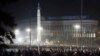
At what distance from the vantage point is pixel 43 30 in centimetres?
8112

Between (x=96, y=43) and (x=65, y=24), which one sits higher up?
(x=65, y=24)

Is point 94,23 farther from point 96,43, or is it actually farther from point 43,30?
point 43,30

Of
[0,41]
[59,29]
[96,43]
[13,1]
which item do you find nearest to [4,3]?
[13,1]

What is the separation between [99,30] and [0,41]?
76.6 metres

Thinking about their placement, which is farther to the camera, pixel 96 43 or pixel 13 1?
pixel 96 43

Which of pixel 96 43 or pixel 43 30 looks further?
pixel 43 30

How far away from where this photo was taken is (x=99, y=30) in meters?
78.8

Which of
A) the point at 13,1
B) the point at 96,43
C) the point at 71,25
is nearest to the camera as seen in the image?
the point at 13,1

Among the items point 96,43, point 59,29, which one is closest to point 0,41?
point 96,43

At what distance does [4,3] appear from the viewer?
4004 mm

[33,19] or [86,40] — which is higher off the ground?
[33,19]

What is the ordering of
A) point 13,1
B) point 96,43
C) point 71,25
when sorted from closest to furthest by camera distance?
point 13,1 < point 96,43 < point 71,25

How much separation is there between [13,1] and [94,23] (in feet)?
242

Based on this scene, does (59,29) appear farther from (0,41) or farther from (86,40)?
(0,41)
